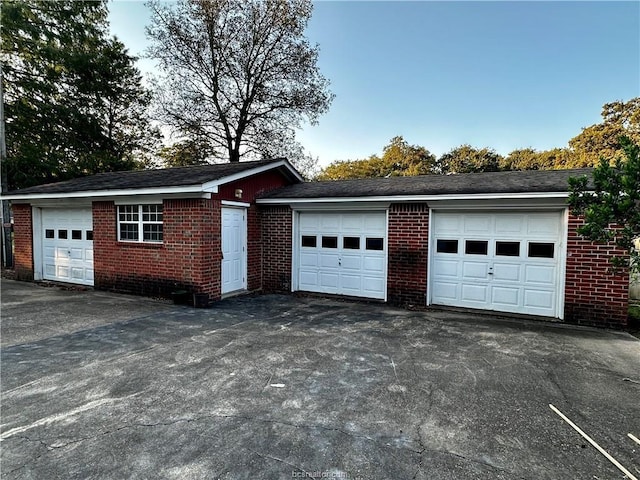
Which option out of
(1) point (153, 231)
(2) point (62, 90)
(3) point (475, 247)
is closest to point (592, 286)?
(3) point (475, 247)

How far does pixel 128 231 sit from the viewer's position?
354 inches

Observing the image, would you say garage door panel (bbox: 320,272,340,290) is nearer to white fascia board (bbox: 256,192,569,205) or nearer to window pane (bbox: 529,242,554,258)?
white fascia board (bbox: 256,192,569,205)

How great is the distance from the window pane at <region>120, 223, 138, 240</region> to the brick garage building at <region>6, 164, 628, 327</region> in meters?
0.04

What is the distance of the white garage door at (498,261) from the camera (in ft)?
23.0

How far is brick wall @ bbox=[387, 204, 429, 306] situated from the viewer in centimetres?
796

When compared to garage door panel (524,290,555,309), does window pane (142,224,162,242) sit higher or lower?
higher

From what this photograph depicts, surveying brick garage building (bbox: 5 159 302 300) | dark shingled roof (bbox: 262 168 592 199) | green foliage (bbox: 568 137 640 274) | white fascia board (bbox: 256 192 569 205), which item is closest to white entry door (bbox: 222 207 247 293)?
brick garage building (bbox: 5 159 302 300)

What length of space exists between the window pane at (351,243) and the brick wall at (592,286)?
4363 mm

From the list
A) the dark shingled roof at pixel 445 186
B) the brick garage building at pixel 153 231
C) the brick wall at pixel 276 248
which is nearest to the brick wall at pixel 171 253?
the brick garage building at pixel 153 231

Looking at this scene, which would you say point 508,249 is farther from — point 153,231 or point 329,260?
point 153,231

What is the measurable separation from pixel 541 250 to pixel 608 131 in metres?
23.0

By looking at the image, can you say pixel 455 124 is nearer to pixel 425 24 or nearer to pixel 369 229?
pixel 425 24

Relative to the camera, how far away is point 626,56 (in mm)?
12836

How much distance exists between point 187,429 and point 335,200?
6.23m
